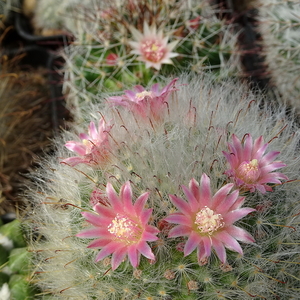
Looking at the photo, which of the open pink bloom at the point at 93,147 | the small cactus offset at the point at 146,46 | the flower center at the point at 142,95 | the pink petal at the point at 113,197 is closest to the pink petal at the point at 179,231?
the pink petal at the point at 113,197

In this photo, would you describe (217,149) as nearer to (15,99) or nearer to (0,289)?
(0,289)

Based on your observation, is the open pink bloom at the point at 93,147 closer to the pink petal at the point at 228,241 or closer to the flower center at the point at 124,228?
the flower center at the point at 124,228

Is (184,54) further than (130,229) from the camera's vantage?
Yes

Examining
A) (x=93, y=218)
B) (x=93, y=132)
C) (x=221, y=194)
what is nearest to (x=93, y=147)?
(x=93, y=132)

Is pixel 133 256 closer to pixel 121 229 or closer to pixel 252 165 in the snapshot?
pixel 121 229

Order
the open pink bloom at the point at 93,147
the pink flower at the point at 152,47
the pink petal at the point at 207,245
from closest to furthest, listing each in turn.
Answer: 1. the pink petal at the point at 207,245
2. the open pink bloom at the point at 93,147
3. the pink flower at the point at 152,47

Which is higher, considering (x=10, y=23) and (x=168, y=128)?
(x=10, y=23)

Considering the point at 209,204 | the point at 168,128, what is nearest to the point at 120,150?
the point at 168,128
